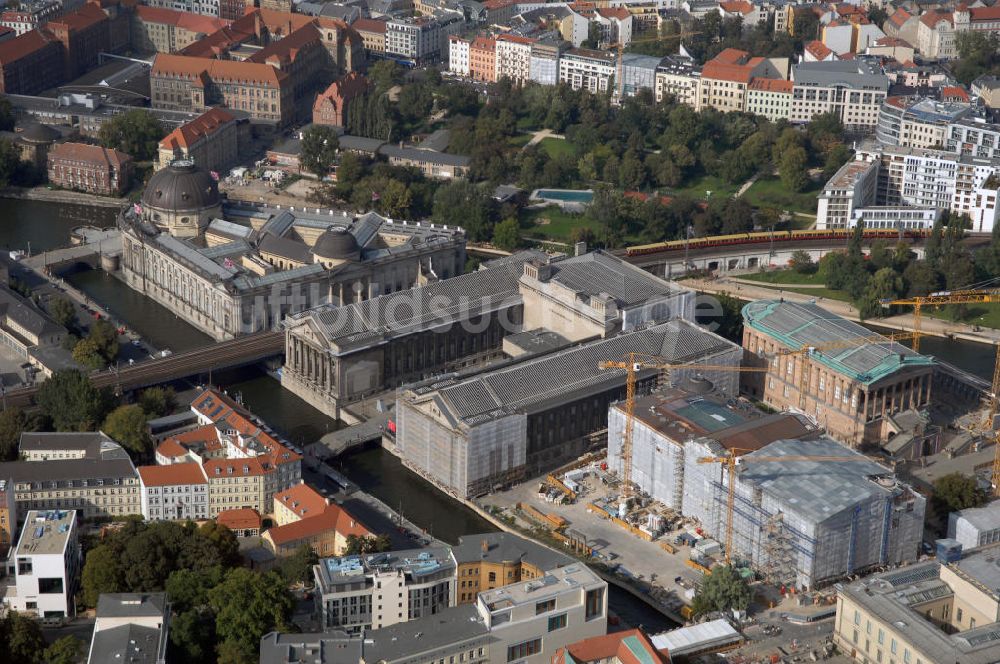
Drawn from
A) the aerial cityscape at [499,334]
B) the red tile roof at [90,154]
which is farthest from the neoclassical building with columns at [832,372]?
the red tile roof at [90,154]

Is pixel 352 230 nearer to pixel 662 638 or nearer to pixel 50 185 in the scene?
pixel 50 185

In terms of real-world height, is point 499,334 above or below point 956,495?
above

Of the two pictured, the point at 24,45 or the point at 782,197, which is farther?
the point at 24,45

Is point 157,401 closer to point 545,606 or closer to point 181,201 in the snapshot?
point 181,201

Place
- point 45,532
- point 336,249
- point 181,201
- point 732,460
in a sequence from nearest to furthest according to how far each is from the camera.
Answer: point 45,532 → point 732,460 → point 336,249 → point 181,201

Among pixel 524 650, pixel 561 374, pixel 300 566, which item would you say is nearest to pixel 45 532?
pixel 300 566

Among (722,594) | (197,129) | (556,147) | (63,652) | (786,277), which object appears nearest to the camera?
(63,652)
